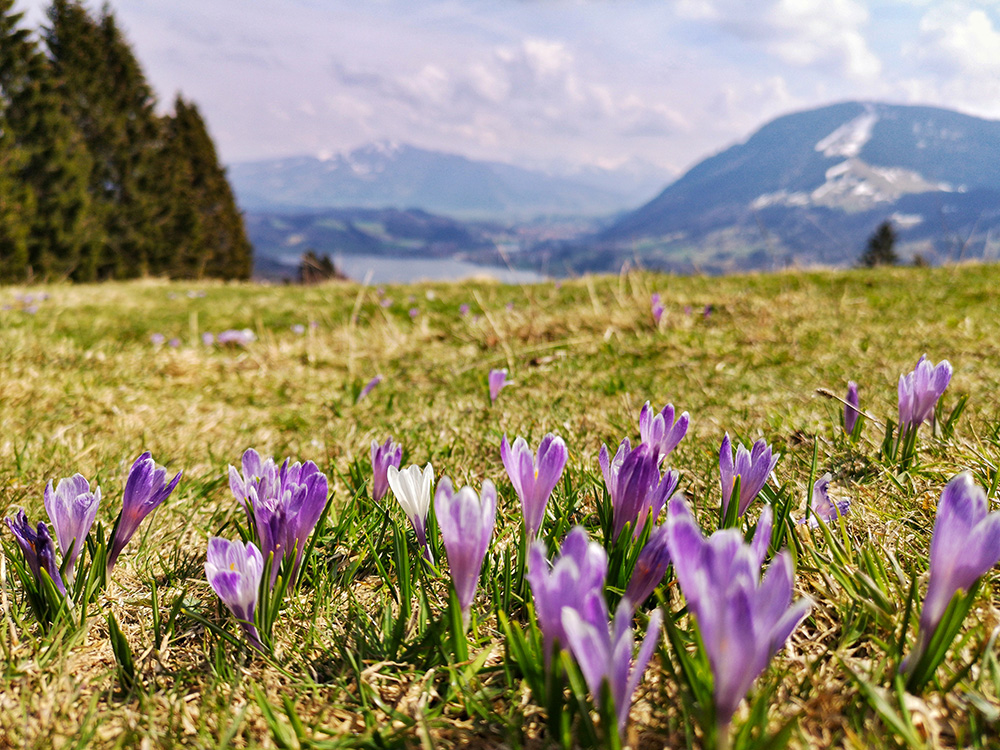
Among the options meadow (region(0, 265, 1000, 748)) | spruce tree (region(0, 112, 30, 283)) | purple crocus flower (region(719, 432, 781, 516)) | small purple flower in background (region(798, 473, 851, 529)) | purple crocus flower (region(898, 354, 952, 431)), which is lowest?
meadow (region(0, 265, 1000, 748))

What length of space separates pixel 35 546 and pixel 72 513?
0.08 metres

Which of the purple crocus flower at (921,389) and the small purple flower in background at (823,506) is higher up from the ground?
the purple crocus flower at (921,389)

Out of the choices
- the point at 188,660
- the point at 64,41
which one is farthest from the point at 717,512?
the point at 64,41

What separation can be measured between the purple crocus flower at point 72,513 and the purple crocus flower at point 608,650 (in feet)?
3.11

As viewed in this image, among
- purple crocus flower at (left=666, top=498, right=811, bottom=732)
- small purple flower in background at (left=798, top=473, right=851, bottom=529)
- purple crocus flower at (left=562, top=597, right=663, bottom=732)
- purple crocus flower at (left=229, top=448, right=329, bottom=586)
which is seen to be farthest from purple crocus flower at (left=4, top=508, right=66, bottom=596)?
small purple flower in background at (left=798, top=473, right=851, bottom=529)

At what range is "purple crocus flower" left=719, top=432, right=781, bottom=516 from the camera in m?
1.11

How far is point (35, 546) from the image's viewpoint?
1.04 meters

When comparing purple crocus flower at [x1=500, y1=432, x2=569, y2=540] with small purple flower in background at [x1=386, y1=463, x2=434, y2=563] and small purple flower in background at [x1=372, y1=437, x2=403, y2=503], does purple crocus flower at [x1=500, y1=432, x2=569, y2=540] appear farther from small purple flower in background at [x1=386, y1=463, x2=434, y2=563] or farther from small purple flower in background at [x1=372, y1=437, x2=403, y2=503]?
small purple flower in background at [x1=372, y1=437, x2=403, y2=503]

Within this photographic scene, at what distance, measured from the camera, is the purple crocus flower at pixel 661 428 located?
49.2 inches

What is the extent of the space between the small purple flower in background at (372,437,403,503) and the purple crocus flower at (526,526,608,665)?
0.75 metres

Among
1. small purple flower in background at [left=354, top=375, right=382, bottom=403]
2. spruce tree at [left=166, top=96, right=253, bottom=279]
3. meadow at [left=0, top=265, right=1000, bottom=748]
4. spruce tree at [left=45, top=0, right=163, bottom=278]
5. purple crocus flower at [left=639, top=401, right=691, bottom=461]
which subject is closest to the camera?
meadow at [left=0, top=265, right=1000, bottom=748]

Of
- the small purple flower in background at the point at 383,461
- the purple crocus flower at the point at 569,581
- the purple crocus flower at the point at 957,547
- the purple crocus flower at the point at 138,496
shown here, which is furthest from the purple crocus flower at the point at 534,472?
the purple crocus flower at the point at 138,496

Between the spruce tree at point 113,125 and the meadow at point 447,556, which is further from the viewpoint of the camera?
the spruce tree at point 113,125

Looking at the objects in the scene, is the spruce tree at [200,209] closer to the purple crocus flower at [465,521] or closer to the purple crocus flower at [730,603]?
the purple crocus flower at [465,521]
